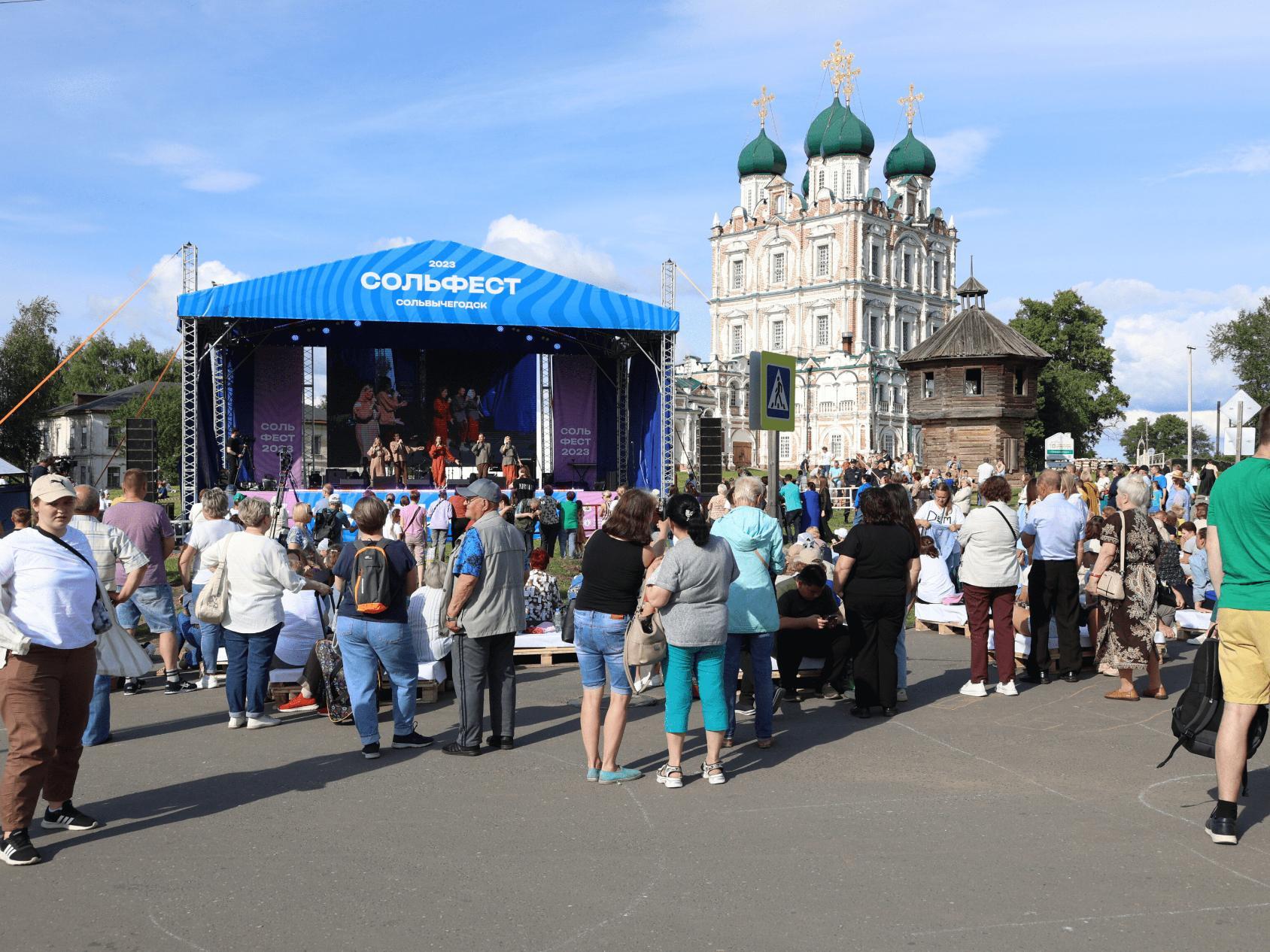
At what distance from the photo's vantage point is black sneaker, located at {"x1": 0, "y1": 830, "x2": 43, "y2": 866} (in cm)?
470

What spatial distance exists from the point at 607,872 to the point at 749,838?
31.1 inches

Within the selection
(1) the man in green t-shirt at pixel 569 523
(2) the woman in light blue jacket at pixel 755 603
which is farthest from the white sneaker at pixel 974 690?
(1) the man in green t-shirt at pixel 569 523

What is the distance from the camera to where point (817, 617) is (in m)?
8.01

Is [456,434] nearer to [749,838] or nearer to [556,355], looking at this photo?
[556,355]

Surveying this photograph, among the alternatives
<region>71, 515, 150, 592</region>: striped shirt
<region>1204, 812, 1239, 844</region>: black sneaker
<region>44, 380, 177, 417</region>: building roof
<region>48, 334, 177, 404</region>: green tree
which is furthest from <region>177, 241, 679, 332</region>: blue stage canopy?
<region>48, 334, 177, 404</region>: green tree

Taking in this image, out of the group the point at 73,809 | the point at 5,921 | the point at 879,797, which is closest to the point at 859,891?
the point at 879,797

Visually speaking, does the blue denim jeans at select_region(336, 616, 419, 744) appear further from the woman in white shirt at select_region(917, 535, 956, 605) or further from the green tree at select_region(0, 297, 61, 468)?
the green tree at select_region(0, 297, 61, 468)

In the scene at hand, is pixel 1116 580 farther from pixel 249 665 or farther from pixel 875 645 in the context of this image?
pixel 249 665

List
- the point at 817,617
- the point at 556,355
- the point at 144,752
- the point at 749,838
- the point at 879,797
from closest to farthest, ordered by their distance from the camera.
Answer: the point at 749,838, the point at 879,797, the point at 144,752, the point at 817,617, the point at 556,355

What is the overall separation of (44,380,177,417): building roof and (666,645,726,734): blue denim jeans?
228ft

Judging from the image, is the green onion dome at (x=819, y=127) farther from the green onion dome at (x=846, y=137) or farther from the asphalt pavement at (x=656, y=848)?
the asphalt pavement at (x=656, y=848)

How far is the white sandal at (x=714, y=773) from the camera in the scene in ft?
19.6

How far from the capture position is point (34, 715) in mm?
4855

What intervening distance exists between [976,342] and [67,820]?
4480cm
